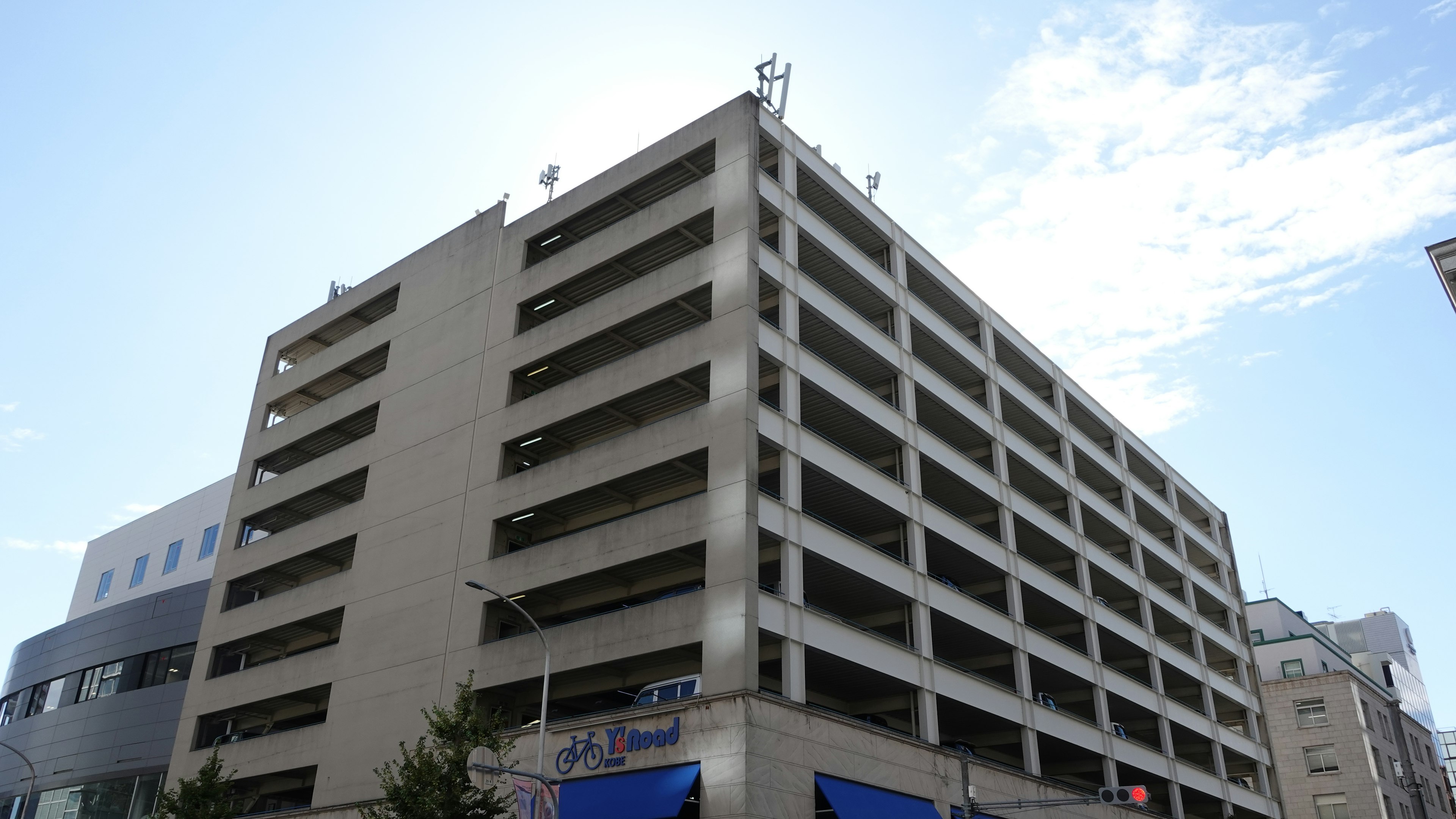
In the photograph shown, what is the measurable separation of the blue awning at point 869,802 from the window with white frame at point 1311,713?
54313 mm

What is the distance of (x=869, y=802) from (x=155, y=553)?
58.4 meters

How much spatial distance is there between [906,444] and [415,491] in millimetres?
21383

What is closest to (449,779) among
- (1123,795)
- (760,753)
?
(760,753)

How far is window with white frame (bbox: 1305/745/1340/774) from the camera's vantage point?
3108 inches

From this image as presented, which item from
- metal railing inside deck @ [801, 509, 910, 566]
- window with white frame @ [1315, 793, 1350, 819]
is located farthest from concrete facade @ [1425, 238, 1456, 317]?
window with white frame @ [1315, 793, 1350, 819]

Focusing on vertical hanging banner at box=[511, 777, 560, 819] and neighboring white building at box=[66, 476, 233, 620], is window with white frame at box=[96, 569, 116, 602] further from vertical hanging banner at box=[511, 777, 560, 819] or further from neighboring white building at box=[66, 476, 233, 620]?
vertical hanging banner at box=[511, 777, 560, 819]

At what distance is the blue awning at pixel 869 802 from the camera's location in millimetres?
34844

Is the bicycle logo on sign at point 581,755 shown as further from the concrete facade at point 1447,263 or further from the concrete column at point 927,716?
the concrete facade at point 1447,263

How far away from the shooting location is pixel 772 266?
143ft

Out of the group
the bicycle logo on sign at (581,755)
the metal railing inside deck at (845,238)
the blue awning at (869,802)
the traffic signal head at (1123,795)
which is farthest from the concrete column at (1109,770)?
the bicycle logo on sign at (581,755)

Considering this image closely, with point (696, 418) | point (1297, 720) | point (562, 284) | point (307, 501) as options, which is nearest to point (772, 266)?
point (696, 418)

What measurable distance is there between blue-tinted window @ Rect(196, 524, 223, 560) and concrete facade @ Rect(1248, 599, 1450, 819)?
67.0 metres

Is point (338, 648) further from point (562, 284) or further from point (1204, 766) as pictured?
point (1204, 766)

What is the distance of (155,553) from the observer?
76.0 m
